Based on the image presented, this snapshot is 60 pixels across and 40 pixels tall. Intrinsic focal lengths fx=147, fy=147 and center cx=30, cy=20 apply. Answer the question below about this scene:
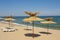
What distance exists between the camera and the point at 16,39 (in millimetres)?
10672

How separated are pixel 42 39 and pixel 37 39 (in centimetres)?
37

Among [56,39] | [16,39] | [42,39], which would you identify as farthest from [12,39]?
[56,39]

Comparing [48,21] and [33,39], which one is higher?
[48,21]

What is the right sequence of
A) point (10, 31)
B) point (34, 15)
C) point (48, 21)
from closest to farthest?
point (34, 15)
point (48, 21)
point (10, 31)

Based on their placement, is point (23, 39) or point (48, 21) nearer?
point (23, 39)

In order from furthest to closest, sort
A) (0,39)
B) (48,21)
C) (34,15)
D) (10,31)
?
1. (10,31)
2. (48,21)
3. (34,15)
4. (0,39)

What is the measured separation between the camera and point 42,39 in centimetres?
1077

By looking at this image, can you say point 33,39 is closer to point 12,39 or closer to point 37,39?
point 37,39

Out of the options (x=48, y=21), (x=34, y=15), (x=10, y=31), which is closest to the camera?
(x=34, y=15)

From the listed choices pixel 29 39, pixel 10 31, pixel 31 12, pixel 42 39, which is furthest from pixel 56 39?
pixel 10 31

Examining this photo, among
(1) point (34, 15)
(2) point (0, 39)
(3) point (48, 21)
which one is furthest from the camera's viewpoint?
(3) point (48, 21)

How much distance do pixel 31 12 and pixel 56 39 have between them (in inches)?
112

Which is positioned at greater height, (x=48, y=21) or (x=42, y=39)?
(x=48, y=21)

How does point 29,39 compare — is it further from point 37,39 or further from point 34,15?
point 34,15
